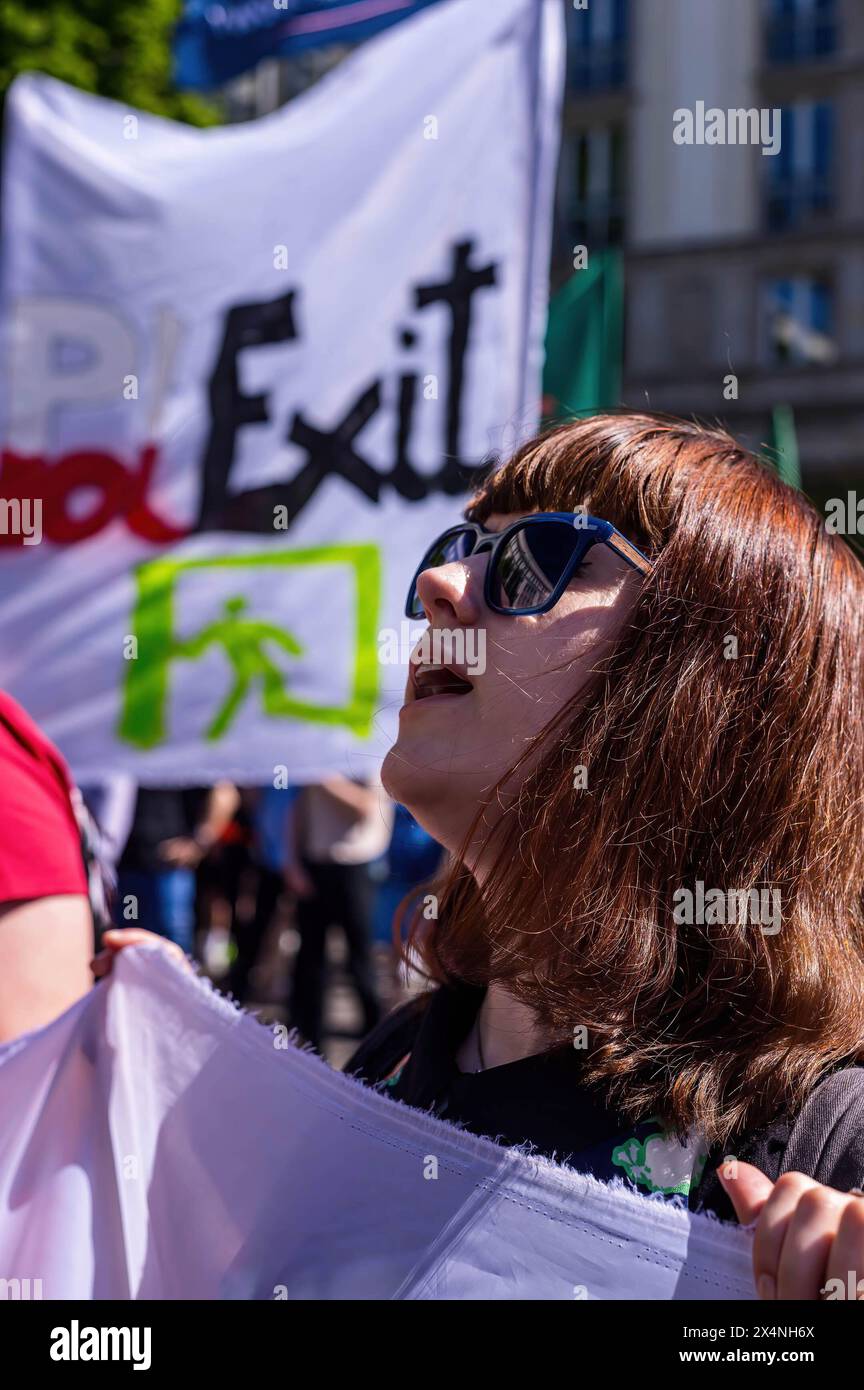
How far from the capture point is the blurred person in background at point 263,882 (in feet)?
19.2

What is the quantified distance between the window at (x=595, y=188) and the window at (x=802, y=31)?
8.93 feet

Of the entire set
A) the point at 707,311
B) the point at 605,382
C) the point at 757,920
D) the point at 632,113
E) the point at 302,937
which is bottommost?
the point at 302,937

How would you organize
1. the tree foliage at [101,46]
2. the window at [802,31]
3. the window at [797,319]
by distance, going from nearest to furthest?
the tree foliage at [101,46]
the window at [797,319]
the window at [802,31]

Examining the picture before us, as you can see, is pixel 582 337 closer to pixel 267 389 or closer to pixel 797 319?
pixel 267 389

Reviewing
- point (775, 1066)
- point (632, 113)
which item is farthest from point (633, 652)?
point (632, 113)

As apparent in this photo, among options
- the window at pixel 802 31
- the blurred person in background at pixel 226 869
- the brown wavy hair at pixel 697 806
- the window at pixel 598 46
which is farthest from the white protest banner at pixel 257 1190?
the window at pixel 598 46

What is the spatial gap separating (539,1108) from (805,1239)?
1.00 ft

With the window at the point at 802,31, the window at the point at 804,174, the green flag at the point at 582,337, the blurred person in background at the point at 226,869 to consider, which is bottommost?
the blurred person in background at the point at 226,869

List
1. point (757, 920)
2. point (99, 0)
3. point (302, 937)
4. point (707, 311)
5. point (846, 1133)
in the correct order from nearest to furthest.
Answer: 1. point (846, 1133)
2. point (757, 920)
3. point (302, 937)
4. point (99, 0)
5. point (707, 311)

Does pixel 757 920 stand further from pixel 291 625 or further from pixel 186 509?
pixel 186 509

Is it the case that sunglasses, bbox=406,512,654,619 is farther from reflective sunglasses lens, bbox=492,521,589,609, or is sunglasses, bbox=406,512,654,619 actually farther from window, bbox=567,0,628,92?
window, bbox=567,0,628,92

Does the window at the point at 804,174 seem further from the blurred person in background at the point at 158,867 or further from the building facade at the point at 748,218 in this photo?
the blurred person in background at the point at 158,867
